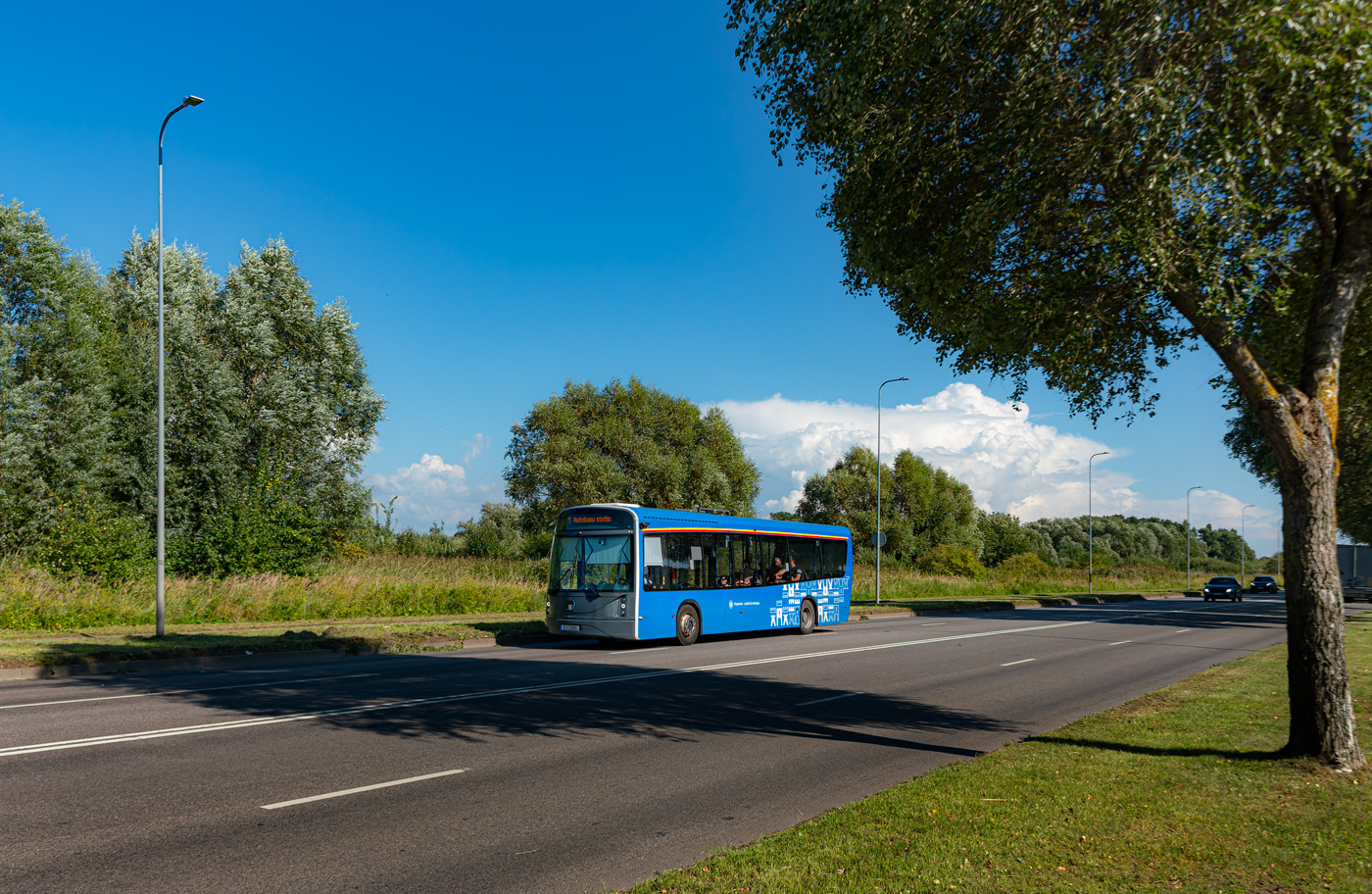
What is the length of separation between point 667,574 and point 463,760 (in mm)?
12248

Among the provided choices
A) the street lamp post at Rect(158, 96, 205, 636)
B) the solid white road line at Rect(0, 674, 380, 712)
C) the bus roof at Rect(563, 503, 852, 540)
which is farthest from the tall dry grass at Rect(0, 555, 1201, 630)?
the solid white road line at Rect(0, 674, 380, 712)

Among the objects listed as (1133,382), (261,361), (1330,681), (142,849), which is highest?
(261,361)

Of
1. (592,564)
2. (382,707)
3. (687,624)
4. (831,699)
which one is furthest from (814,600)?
(382,707)

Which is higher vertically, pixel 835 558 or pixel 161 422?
pixel 161 422

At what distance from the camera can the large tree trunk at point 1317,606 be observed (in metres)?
7.46

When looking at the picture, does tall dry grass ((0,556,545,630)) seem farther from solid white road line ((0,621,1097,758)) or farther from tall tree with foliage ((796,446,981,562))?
tall tree with foliage ((796,446,981,562))

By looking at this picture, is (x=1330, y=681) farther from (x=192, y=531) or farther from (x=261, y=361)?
(x=261, y=361)

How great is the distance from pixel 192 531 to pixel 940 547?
50.8 metres

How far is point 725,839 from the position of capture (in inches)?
226

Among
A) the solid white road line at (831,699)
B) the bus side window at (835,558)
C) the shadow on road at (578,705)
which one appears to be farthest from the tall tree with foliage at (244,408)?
the solid white road line at (831,699)

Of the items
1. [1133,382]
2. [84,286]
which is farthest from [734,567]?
[84,286]

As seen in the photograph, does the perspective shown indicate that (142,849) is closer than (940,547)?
Yes

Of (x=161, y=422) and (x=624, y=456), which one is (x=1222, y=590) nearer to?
(x=624, y=456)

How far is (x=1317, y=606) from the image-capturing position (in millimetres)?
7516
